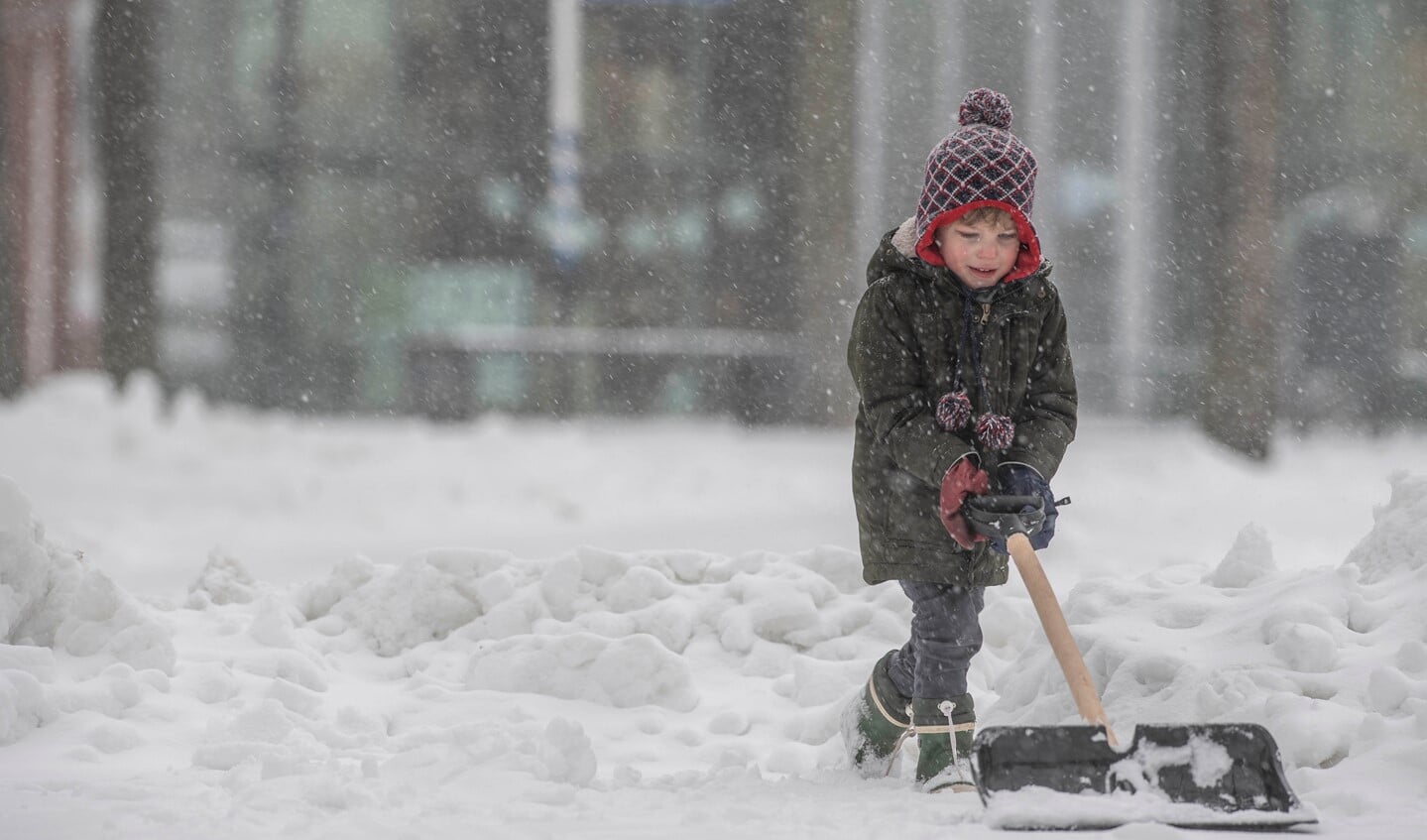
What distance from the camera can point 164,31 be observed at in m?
9.73

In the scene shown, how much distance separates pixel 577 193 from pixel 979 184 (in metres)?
7.27

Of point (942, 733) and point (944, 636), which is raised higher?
point (944, 636)

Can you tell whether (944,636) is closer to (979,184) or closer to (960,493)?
(960,493)

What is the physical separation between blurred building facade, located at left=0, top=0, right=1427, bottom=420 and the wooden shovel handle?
7054 millimetres

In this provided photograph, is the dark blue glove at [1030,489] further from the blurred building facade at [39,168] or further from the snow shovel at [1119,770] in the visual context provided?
the blurred building facade at [39,168]

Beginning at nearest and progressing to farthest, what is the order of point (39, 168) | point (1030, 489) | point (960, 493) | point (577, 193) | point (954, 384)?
1. point (960, 493)
2. point (1030, 489)
3. point (954, 384)
4. point (577, 193)
5. point (39, 168)

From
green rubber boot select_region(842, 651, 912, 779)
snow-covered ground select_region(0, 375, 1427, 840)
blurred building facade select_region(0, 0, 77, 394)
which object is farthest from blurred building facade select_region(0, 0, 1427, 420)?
green rubber boot select_region(842, 651, 912, 779)

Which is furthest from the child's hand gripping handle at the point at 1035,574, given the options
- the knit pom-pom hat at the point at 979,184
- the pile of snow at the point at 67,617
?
the pile of snow at the point at 67,617

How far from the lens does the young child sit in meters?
2.81

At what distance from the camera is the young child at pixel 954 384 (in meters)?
2.81

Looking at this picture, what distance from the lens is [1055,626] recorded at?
2.56m

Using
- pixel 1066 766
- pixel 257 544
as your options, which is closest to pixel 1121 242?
pixel 257 544

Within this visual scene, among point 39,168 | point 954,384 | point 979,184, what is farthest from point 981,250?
point 39,168

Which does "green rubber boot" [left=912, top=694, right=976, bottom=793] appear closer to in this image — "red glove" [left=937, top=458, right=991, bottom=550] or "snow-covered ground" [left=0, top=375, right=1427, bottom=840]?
"snow-covered ground" [left=0, top=375, right=1427, bottom=840]
